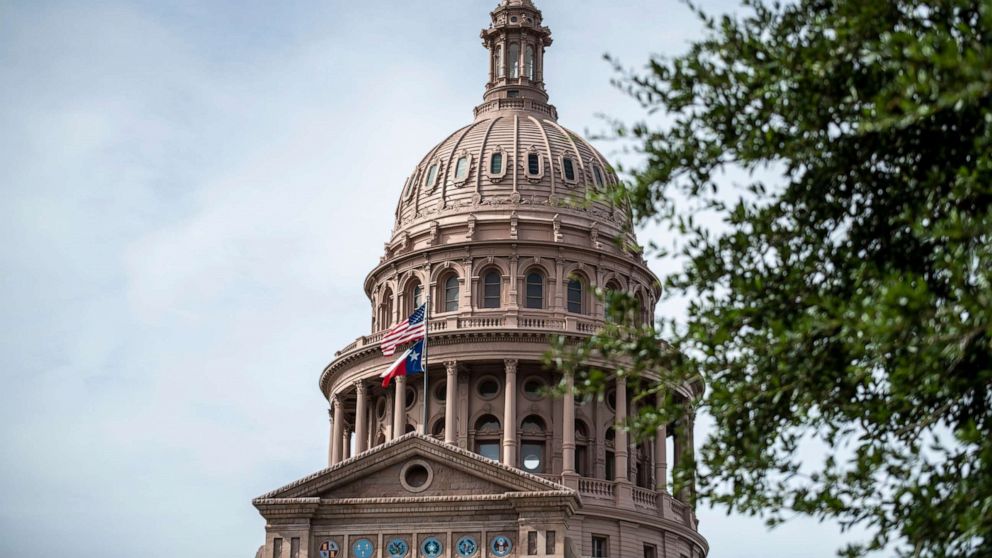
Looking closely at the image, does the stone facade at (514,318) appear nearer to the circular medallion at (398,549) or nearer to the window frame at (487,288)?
the window frame at (487,288)

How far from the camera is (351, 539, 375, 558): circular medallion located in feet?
183

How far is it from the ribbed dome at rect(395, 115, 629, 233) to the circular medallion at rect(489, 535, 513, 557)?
102 feet

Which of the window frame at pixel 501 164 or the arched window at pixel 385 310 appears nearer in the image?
the window frame at pixel 501 164

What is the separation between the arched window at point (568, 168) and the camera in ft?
280

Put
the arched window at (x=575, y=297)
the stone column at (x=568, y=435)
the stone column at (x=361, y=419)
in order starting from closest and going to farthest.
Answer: the stone column at (x=568, y=435) → the stone column at (x=361, y=419) → the arched window at (x=575, y=297)

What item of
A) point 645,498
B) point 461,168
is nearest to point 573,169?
point 461,168

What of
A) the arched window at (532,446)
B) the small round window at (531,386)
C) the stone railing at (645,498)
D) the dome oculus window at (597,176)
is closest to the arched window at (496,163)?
the dome oculus window at (597,176)

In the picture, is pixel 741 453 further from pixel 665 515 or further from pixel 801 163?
pixel 665 515

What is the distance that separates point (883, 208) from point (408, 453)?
1365 inches

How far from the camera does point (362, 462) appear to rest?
5691cm

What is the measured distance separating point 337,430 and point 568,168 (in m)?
18.0

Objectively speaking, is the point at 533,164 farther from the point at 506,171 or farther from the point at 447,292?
the point at 447,292

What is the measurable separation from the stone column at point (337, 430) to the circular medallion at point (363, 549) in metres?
26.9

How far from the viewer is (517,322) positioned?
7969cm
